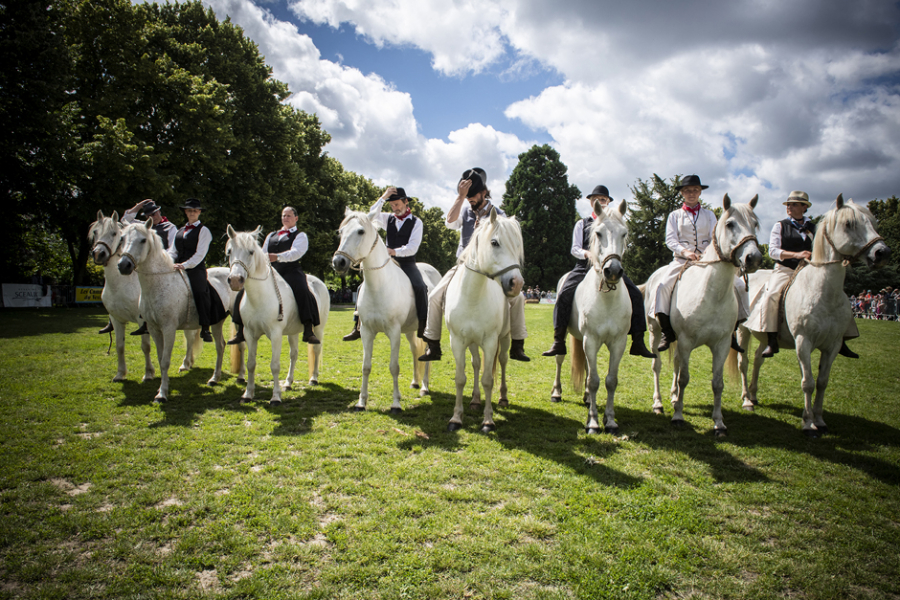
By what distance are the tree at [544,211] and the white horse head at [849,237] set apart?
3900 centimetres

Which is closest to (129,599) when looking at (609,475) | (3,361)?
(609,475)

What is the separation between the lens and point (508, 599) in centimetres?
250

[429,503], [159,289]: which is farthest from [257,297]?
[429,503]

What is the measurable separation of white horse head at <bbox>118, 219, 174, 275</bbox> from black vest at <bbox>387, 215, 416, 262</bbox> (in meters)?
3.92

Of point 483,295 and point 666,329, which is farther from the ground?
point 483,295

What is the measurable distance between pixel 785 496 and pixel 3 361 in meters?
13.5

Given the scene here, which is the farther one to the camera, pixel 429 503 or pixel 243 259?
pixel 243 259

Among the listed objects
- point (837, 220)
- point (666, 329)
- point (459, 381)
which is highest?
point (837, 220)

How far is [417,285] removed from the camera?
711 centimetres

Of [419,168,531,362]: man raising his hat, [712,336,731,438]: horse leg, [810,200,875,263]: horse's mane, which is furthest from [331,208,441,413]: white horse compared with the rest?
[810,200,875,263]: horse's mane

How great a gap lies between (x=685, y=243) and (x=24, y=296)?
3375 cm

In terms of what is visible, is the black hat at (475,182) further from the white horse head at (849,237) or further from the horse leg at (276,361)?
the white horse head at (849,237)

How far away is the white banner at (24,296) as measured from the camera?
76.1ft

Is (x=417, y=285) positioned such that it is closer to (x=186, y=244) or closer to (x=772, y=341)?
(x=186, y=244)
